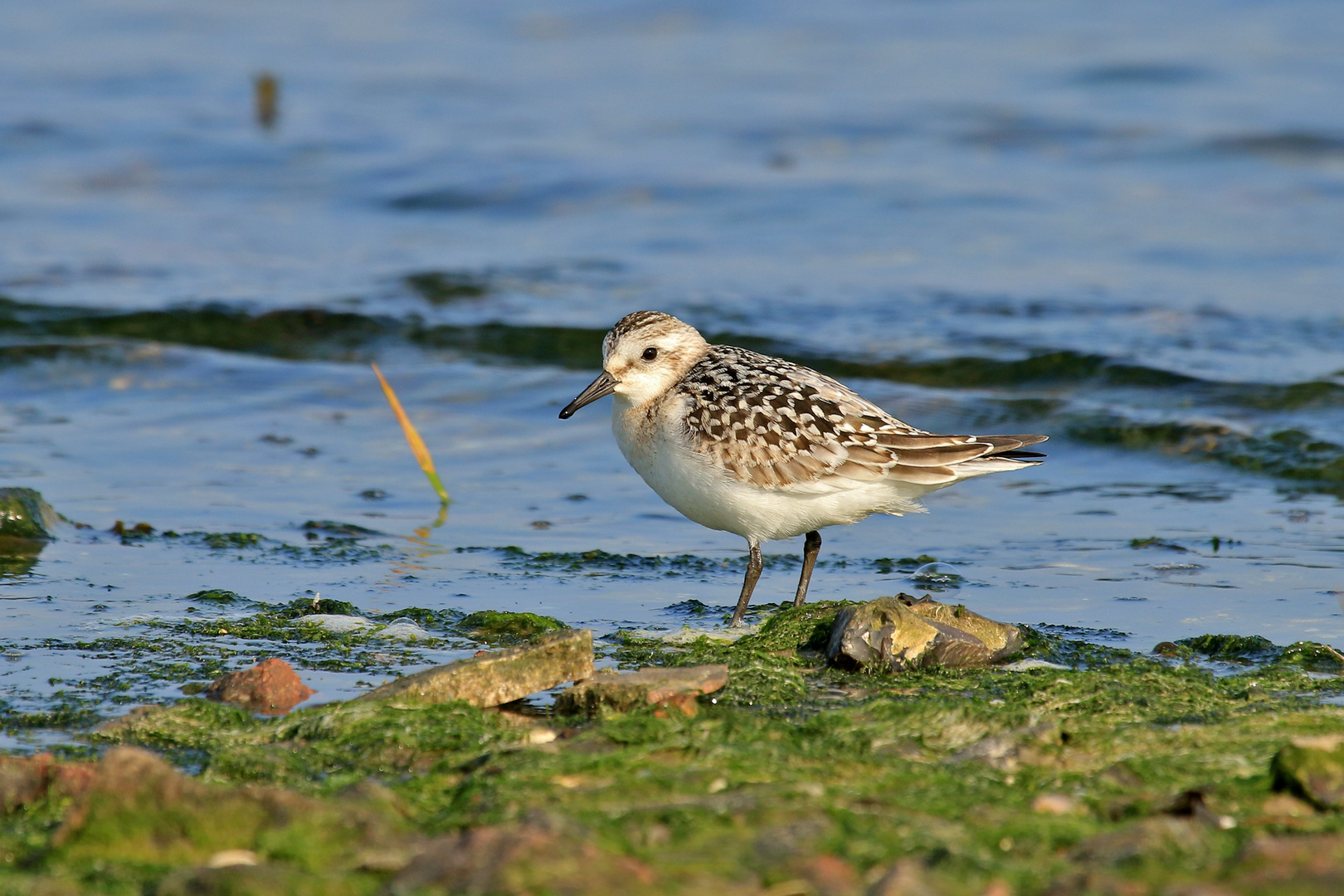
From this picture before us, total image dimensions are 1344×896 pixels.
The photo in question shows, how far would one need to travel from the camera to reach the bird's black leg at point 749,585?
17.9 feet

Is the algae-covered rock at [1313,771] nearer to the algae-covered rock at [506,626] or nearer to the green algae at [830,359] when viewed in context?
the algae-covered rock at [506,626]

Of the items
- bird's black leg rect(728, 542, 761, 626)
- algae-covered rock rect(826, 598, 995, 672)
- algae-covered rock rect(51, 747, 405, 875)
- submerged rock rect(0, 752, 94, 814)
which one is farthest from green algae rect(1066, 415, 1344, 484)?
submerged rock rect(0, 752, 94, 814)

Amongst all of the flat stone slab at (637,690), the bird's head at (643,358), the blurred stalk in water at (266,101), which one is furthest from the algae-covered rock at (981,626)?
the blurred stalk in water at (266,101)

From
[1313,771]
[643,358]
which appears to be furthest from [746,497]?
[1313,771]

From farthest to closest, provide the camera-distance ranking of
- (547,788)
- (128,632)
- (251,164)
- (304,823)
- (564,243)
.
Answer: (251,164), (564,243), (128,632), (547,788), (304,823)

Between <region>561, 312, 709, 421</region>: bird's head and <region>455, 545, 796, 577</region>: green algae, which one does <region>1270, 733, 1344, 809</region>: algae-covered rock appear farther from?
<region>455, 545, 796, 577</region>: green algae

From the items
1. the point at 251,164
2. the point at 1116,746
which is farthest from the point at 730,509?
the point at 251,164

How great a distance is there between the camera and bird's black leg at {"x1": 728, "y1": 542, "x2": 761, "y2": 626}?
17.9ft

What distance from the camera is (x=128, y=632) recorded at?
17.0 feet

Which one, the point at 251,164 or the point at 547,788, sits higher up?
the point at 251,164

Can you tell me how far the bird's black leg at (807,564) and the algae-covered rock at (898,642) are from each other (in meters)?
0.82

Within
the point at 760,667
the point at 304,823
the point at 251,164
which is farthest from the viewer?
the point at 251,164

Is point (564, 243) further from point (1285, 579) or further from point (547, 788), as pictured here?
point (547, 788)

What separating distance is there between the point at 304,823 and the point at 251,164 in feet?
46.6
